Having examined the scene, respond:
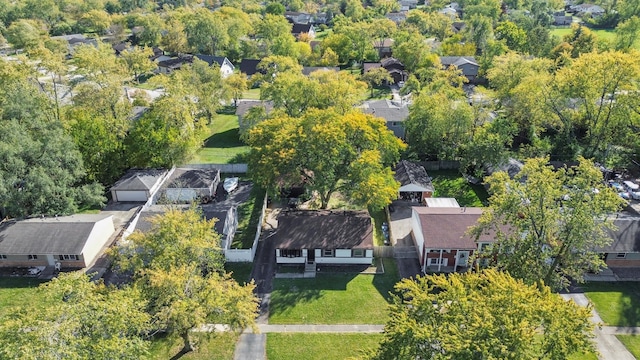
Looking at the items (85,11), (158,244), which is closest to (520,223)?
(158,244)

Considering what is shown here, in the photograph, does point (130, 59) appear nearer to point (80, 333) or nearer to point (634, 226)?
point (80, 333)

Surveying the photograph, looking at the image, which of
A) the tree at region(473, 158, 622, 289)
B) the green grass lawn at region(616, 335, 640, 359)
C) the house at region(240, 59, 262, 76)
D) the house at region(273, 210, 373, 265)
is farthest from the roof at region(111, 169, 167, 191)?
the house at region(240, 59, 262, 76)

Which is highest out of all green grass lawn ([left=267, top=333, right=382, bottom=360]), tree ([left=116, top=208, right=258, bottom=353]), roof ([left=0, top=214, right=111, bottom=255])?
tree ([left=116, top=208, right=258, bottom=353])

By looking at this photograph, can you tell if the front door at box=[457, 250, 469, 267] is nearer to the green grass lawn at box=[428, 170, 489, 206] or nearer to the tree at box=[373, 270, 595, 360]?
the green grass lawn at box=[428, 170, 489, 206]

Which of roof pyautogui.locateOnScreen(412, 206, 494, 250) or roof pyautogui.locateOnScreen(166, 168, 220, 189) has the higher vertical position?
roof pyautogui.locateOnScreen(412, 206, 494, 250)

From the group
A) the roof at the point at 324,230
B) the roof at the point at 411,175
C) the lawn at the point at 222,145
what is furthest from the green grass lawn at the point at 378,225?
the lawn at the point at 222,145

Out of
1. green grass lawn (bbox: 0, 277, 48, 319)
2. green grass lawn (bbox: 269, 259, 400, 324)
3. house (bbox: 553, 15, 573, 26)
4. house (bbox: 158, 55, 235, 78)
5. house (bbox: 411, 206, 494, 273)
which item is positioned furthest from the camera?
house (bbox: 553, 15, 573, 26)

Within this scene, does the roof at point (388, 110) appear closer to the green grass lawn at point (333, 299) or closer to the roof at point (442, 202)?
the roof at point (442, 202)
